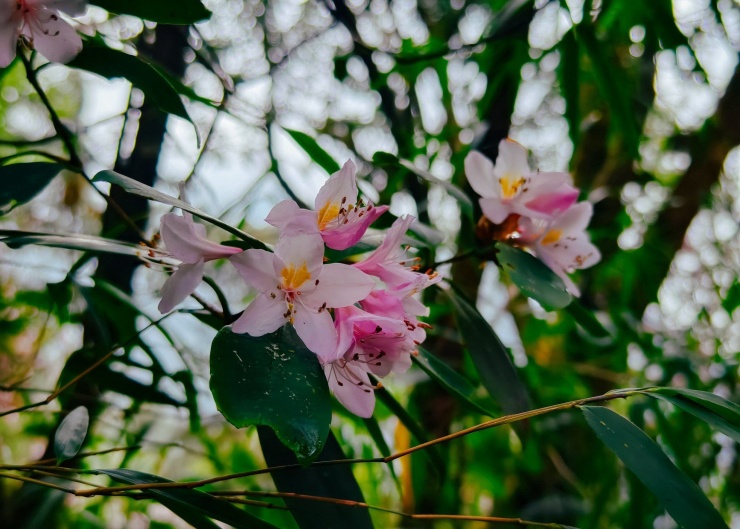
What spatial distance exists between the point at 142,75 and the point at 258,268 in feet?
0.66

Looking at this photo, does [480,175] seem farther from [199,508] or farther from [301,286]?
[199,508]

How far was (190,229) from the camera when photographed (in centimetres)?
42

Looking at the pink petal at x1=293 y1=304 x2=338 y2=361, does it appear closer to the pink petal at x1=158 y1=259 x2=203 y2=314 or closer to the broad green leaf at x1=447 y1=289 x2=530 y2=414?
the pink petal at x1=158 y1=259 x2=203 y2=314

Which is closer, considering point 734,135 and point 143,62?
point 143,62

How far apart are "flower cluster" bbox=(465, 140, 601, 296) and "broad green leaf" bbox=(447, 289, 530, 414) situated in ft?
0.29

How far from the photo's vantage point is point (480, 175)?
25.4 inches

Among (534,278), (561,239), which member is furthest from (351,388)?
(561,239)

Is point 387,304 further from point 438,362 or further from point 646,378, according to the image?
point 646,378

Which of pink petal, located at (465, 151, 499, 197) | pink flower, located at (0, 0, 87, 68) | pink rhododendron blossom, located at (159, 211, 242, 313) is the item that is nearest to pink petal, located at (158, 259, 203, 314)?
pink rhododendron blossom, located at (159, 211, 242, 313)

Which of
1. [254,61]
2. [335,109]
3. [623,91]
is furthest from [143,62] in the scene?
[335,109]

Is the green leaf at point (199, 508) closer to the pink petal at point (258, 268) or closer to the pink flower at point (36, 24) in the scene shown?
the pink petal at point (258, 268)

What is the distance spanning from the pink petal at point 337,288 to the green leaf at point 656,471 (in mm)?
156

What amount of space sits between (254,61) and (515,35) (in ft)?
3.71

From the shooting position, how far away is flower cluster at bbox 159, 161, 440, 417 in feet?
1.33
